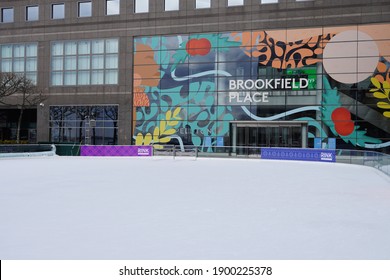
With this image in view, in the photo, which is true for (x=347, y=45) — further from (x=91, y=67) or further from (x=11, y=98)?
(x=11, y=98)

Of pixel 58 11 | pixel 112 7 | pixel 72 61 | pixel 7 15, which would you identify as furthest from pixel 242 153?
pixel 7 15

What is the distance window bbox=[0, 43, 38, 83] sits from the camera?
153 feet

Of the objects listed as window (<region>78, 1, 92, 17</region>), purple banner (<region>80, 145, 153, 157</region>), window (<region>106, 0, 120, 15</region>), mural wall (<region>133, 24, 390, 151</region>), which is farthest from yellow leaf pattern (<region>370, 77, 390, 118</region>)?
window (<region>78, 1, 92, 17</region>)

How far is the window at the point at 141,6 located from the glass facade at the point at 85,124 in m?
10.8

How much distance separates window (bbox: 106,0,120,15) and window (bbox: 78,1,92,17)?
223 cm

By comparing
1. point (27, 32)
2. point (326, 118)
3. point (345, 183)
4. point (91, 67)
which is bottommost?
point (345, 183)

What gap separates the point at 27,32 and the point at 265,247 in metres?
47.7

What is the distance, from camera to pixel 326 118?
3769 cm

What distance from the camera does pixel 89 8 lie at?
149ft

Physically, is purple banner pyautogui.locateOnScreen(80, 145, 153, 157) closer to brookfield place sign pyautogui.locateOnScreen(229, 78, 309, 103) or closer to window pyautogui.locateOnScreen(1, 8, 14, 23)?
brookfield place sign pyautogui.locateOnScreen(229, 78, 309, 103)

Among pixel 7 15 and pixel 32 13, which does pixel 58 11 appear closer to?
pixel 32 13

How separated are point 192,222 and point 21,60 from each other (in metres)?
45.2
